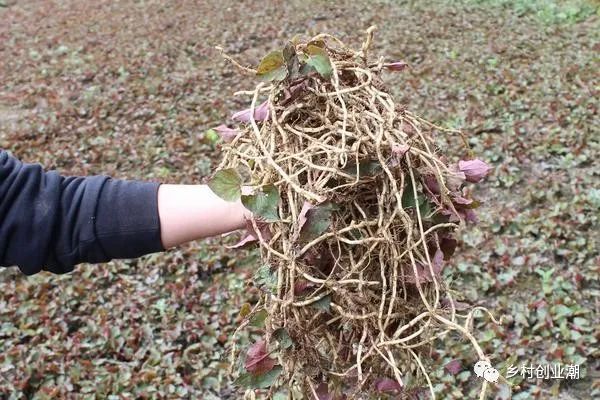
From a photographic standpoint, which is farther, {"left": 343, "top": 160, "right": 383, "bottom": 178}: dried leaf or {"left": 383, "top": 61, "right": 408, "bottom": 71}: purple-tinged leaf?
{"left": 383, "top": 61, "right": 408, "bottom": 71}: purple-tinged leaf

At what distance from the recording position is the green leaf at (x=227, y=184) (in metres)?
1.23

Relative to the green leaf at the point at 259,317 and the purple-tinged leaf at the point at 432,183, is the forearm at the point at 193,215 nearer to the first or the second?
the green leaf at the point at 259,317

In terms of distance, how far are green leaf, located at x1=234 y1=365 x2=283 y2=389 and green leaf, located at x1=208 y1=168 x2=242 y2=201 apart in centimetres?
37

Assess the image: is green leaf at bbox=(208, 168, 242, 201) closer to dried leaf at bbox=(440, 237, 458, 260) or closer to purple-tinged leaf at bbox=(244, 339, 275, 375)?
purple-tinged leaf at bbox=(244, 339, 275, 375)

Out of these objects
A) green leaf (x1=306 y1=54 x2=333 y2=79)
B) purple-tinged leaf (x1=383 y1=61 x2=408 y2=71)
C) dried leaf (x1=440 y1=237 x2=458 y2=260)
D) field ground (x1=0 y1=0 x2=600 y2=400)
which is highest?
green leaf (x1=306 y1=54 x2=333 y2=79)

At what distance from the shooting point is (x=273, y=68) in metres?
1.23

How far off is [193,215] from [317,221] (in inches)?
21.0

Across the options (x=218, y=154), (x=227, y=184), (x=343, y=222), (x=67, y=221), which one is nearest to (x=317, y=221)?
(x=343, y=222)

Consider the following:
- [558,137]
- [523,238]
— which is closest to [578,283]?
[523,238]

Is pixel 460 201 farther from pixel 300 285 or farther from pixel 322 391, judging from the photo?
pixel 322 391

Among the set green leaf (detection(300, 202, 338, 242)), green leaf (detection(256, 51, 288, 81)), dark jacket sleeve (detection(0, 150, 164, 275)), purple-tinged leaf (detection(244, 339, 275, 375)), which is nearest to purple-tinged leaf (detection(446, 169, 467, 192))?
green leaf (detection(300, 202, 338, 242))

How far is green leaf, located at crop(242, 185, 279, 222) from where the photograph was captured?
3.79 feet

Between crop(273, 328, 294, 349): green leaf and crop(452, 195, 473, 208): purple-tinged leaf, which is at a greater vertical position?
crop(452, 195, 473, 208): purple-tinged leaf

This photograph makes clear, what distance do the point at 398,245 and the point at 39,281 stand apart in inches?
126
